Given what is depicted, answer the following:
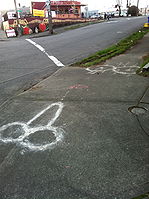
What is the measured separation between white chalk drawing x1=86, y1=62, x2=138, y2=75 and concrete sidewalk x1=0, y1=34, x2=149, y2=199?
124cm

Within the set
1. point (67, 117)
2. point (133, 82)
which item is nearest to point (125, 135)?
point (67, 117)

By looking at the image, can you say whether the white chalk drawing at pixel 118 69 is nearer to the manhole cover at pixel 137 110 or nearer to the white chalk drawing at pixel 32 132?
the manhole cover at pixel 137 110

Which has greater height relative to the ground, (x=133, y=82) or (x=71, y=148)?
(x=133, y=82)

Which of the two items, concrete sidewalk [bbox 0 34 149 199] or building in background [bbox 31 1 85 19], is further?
building in background [bbox 31 1 85 19]

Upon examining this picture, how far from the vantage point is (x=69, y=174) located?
2773mm

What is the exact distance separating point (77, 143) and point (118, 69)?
4999mm

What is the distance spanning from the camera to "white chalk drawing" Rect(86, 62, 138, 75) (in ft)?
24.1

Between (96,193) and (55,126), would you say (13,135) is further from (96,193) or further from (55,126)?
(96,193)

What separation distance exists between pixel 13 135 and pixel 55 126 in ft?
2.67

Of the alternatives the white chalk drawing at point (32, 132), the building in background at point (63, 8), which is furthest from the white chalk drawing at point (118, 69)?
the building in background at point (63, 8)

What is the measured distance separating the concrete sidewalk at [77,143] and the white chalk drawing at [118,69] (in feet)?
4.07

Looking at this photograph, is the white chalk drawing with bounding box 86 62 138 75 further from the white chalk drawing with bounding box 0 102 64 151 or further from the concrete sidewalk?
the white chalk drawing with bounding box 0 102 64 151

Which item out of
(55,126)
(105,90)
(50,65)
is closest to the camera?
(55,126)

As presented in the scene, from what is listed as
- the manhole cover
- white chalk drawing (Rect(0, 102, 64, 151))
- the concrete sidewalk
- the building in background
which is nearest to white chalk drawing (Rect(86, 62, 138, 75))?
the concrete sidewalk
